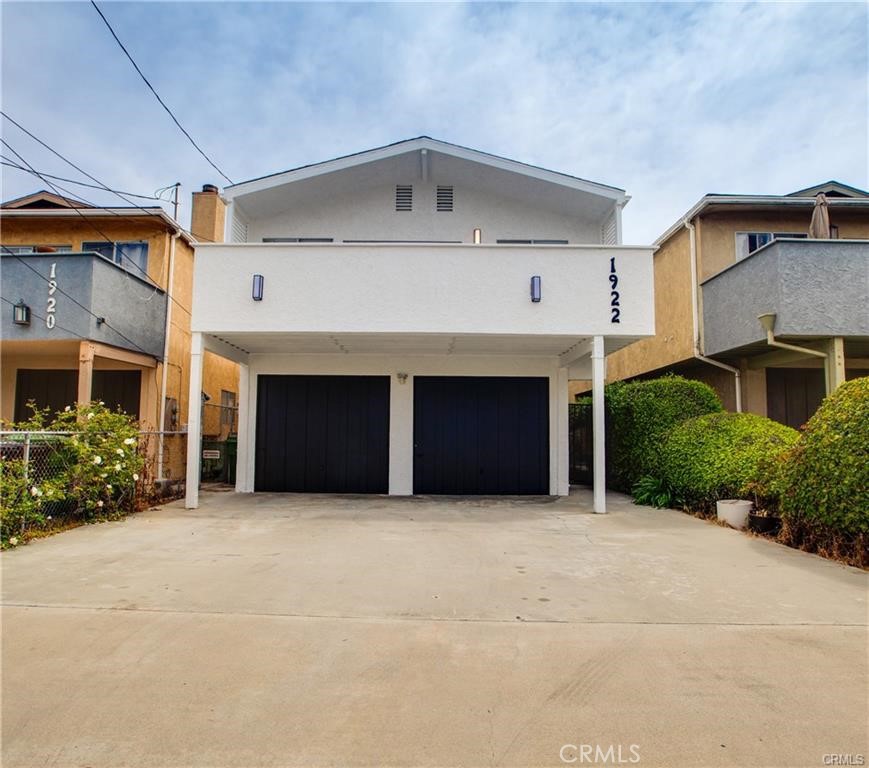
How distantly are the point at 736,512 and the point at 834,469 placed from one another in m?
2.27

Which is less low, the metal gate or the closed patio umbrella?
the closed patio umbrella

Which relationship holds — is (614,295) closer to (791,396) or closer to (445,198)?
(445,198)

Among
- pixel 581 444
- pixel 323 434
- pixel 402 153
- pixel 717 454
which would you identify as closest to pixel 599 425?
pixel 717 454

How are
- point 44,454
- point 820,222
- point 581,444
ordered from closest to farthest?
point 44,454
point 820,222
point 581,444

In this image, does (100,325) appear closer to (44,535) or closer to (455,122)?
(44,535)

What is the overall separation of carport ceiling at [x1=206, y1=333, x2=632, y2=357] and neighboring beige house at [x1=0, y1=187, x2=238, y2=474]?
2418 millimetres

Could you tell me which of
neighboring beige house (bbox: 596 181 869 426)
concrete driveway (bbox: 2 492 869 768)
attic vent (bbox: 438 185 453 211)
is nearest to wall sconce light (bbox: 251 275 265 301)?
concrete driveway (bbox: 2 492 869 768)

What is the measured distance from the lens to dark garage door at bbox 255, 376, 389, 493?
12.0m

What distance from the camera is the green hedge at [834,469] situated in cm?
599

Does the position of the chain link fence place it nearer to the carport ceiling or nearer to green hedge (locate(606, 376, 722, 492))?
the carport ceiling

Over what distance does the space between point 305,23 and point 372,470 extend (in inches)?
341

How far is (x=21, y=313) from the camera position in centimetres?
1034

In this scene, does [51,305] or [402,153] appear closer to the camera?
[51,305]

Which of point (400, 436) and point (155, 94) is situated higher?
point (155, 94)
